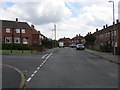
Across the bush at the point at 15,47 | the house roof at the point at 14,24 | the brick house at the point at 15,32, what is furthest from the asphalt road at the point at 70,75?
the house roof at the point at 14,24

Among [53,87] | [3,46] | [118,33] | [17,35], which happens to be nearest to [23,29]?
[17,35]

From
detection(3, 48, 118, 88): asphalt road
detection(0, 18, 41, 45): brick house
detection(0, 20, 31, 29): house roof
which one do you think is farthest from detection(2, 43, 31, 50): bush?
detection(3, 48, 118, 88): asphalt road

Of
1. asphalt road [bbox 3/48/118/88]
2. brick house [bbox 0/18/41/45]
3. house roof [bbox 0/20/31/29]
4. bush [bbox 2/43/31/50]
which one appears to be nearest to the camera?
asphalt road [bbox 3/48/118/88]

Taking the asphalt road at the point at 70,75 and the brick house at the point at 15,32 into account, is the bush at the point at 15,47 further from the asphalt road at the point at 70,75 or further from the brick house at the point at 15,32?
the asphalt road at the point at 70,75

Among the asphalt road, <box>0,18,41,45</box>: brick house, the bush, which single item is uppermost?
<box>0,18,41,45</box>: brick house

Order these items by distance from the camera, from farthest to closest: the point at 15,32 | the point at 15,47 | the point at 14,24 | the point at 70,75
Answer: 1. the point at 14,24
2. the point at 15,32
3. the point at 15,47
4. the point at 70,75

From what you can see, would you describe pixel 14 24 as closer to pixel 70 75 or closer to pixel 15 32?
pixel 15 32

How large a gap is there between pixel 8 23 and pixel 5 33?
3782 mm

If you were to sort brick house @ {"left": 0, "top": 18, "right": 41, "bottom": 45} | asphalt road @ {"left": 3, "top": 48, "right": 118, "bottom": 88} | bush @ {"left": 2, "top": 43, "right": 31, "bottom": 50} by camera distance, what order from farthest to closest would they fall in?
brick house @ {"left": 0, "top": 18, "right": 41, "bottom": 45}
bush @ {"left": 2, "top": 43, "right": 31, "bottom": 50}
asphalt road @ {"left": 3, "top": 48, "right": 118, "bottom": 88}

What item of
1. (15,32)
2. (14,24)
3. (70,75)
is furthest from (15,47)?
(70,75)

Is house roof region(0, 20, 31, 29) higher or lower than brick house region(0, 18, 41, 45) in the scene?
higher

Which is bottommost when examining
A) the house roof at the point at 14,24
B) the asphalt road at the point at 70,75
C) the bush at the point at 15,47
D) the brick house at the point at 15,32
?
the asphalt road at the point at 70,75

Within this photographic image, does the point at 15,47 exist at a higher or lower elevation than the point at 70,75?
higher

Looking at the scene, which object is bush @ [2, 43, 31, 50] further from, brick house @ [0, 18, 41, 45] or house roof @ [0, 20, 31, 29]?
house roof @ [0, 20, 31, 29]
